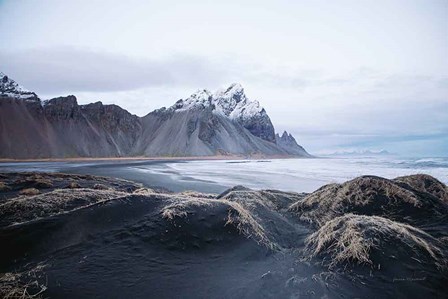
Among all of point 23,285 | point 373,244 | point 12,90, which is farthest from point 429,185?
point 12,90

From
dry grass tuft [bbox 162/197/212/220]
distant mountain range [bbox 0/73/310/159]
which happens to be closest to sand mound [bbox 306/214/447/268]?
dry grass tuft [bbox 162/197/212/220]

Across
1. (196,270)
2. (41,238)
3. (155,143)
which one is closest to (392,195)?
(196,270)

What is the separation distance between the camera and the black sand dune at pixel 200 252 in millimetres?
4758

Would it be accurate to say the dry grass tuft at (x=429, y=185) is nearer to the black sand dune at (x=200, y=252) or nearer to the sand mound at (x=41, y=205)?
the black sand dune at (x=200, y=252)

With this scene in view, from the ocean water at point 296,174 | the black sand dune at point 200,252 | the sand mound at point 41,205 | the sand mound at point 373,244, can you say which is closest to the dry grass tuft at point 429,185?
the black sand dune at point 200,252

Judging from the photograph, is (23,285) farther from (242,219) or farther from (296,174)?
(296,174)

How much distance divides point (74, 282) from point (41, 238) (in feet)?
6.02

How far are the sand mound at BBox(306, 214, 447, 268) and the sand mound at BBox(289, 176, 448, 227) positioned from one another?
229cm

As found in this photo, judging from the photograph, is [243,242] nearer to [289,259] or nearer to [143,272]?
[289,259]

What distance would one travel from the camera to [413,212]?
27.7 feet

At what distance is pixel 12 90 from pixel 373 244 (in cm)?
14354

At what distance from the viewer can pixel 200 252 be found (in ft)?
20.1

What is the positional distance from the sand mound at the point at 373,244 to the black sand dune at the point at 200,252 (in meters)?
0.02

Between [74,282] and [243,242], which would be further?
[243,242]
